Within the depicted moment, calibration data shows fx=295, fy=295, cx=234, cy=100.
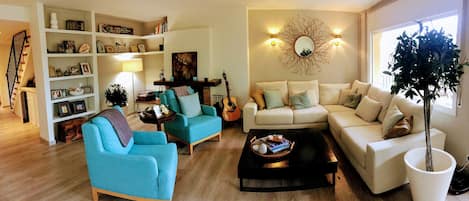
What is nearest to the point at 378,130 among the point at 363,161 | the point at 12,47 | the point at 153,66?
the point at 363,161

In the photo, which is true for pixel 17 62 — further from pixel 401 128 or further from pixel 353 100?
pixel 401 128

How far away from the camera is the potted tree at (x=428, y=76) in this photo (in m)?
2.66

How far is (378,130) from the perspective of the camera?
3.93 metres

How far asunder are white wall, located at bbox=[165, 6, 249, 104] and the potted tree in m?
3.50

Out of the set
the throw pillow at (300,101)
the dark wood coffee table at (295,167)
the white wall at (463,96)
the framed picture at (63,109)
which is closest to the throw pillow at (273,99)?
the throw pillow at (300,101)

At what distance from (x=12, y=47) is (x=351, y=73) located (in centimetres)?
838

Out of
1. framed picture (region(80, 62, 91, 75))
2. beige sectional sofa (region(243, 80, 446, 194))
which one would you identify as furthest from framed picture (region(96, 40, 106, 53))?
beige sectional sofa (region(243, 80, 446, 194))

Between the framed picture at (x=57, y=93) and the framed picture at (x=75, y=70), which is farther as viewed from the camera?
the framed picture at (x=75, y=70)

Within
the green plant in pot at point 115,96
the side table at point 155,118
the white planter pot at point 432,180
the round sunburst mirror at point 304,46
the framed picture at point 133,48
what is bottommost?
the white planter pot at point 432,180

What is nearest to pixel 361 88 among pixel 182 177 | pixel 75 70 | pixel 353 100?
pixel 353 100

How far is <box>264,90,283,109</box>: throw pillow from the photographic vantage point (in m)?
5.52

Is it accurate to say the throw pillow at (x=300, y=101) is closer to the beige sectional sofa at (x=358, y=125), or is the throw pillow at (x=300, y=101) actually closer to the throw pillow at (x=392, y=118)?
the beige sectional sofa at (x=358, y=125)

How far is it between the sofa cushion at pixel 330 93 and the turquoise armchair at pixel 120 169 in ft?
12.2

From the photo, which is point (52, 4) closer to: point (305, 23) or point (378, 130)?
point (305, 23)
